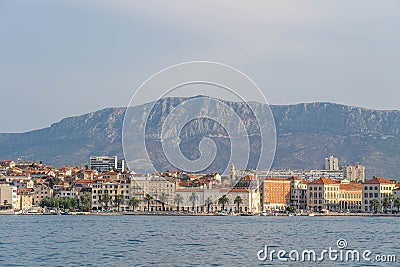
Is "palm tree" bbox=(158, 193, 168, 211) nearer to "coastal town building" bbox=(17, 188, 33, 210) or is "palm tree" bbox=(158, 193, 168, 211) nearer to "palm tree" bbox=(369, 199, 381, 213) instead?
"coastal town building" bbox=(17, 188, 33, 210)

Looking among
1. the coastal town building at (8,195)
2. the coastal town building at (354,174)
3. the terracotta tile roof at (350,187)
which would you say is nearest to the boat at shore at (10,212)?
the coastal town building at (8,195)

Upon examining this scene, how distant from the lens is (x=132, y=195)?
316 feet

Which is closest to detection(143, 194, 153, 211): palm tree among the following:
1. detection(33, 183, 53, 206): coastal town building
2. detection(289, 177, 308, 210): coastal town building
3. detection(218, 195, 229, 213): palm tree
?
detection(218, 195, 229, 213): palm tree

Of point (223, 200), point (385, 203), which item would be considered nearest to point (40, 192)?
point (223, 200)

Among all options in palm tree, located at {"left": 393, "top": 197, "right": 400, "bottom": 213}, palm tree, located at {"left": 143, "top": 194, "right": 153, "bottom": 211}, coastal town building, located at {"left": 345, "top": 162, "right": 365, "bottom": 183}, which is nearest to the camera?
palm tree, located at {"left": 143, "top": 194, "right": 153, "bottom": 211}

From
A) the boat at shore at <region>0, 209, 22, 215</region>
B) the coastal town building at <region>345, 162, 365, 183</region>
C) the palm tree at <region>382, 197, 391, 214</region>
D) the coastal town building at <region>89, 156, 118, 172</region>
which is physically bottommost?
the boat at shore at <region>0, 209, 22, 215</region>

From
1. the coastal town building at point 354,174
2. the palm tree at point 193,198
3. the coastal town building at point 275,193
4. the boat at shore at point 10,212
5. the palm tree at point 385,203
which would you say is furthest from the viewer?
the coastal town building at point 354,174

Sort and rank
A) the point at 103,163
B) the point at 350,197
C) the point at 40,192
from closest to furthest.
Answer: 1. the point at 40,192
2. the point at 350,197
3. the point at 103,163

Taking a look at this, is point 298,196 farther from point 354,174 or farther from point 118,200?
point 354,174

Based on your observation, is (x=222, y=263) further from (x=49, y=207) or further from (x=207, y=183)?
(x=49, y=207)

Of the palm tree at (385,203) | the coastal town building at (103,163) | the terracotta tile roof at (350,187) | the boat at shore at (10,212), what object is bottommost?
the boat at shore at (10,212)

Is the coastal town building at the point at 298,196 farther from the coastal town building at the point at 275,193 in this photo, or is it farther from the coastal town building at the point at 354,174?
the coastal town building at the point at 354,174

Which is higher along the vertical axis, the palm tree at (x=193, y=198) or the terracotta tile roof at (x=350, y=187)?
the terracotta tile roof at (x=350, y=187)

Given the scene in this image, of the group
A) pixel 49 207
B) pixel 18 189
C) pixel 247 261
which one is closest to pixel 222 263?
pixel 247 261
